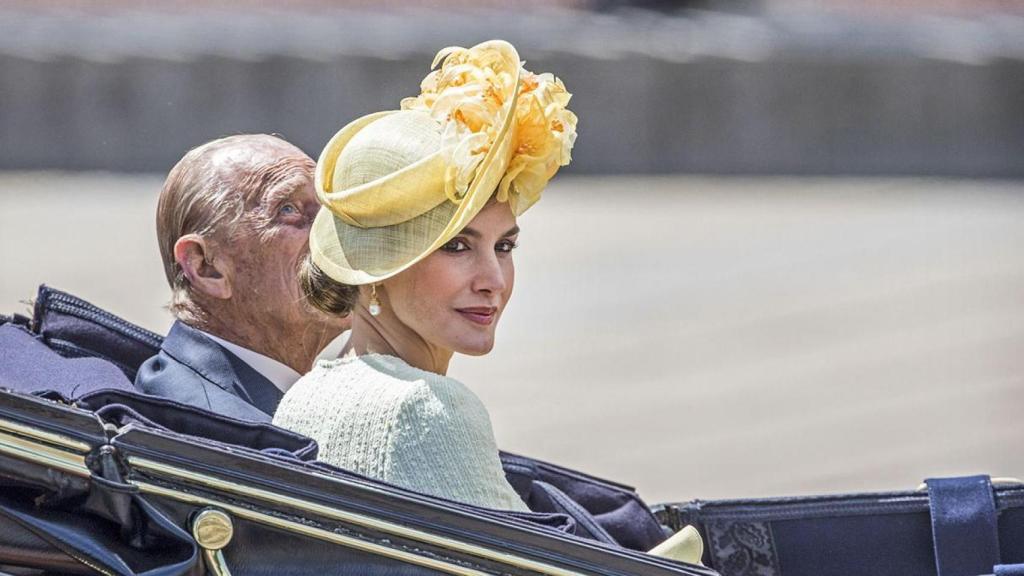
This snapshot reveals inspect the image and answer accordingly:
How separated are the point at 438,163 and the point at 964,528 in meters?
1.11

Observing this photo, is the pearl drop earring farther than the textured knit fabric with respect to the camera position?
Yes

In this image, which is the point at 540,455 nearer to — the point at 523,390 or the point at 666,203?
the point at 523,390

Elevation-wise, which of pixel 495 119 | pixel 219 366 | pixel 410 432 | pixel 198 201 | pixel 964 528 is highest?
pixel 198 201

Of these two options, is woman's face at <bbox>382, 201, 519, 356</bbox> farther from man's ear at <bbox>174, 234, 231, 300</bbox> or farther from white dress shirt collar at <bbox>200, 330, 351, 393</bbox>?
man's ear at <bbox>174, 234, 231, 300</bbox>

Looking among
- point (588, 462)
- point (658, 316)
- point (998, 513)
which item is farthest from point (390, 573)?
point (658, 316)

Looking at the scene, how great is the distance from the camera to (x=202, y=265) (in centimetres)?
299

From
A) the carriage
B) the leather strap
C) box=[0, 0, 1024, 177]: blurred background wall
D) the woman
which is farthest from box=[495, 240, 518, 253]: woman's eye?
box=[0, 0, 1024, 177]: blurred background wall

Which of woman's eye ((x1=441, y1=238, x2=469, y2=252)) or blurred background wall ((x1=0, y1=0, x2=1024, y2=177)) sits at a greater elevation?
blurred background wall ((x1=0, y1=0, x2=1024, y2=177))

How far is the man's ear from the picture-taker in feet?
9.78

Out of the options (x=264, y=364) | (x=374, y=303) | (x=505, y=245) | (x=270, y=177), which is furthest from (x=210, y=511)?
(x=270, y=177)

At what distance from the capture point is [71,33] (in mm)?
12203

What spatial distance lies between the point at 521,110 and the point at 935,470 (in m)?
4.96

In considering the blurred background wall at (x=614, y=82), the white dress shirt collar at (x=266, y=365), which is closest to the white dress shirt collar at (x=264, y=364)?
the white dress shirt collar at (x=266, y=365)

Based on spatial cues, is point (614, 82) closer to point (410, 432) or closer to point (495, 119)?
point (495, 119)
